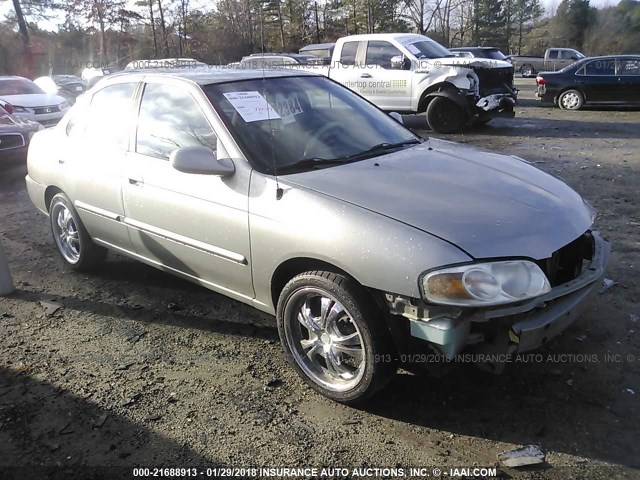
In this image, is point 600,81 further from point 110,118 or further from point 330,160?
point 110,118

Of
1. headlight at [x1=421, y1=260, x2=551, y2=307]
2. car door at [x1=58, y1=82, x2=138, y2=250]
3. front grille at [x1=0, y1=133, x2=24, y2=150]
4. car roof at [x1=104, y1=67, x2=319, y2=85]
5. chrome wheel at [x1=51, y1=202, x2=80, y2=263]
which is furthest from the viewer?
front grille at [x1=0, y1=133, x2=24, y2=150]

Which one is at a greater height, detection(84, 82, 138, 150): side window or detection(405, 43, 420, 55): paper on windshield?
detection(405, 43, 420, 55): paper on windshield

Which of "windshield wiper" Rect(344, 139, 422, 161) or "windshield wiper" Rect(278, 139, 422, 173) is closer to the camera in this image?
"windshield wiper" Rect(278, 139, 422, 173)

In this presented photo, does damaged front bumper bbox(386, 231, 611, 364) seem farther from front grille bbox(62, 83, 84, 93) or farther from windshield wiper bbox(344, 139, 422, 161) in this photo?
front grille bbox(62, 83, 84, 93)

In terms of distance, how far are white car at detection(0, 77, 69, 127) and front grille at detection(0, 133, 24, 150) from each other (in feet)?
8.27

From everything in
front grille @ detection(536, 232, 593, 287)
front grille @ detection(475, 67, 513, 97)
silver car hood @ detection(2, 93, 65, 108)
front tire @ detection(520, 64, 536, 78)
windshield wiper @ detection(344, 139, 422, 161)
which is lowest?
front grille @ detection(536, 232, 593, 287)

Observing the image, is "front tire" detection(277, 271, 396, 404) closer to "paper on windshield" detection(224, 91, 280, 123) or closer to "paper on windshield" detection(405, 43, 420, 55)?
"paper on windshield" detection(224, 91, 280, 123)

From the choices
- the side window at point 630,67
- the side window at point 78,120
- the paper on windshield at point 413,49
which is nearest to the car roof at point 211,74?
the side window at point 78,120

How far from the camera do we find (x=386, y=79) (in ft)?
39.5

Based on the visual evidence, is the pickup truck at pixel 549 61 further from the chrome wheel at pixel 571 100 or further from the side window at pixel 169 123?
the side window at pixel 169 123

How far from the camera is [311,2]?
41531 mm

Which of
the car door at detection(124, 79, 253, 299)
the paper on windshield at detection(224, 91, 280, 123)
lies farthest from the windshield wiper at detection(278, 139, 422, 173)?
the paper on windshield at detection(224, 91, 280, 123)

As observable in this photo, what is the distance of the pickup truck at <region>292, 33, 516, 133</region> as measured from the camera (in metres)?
11.2

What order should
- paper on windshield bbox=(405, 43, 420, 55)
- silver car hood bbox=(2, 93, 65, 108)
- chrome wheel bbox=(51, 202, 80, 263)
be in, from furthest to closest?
silver car hood bbox=(2, 93, 65, 108)
paper on windshield bbox=(405, 43, 420, 55)
chrome wheel bbox=(51, 202, 80, 263)
